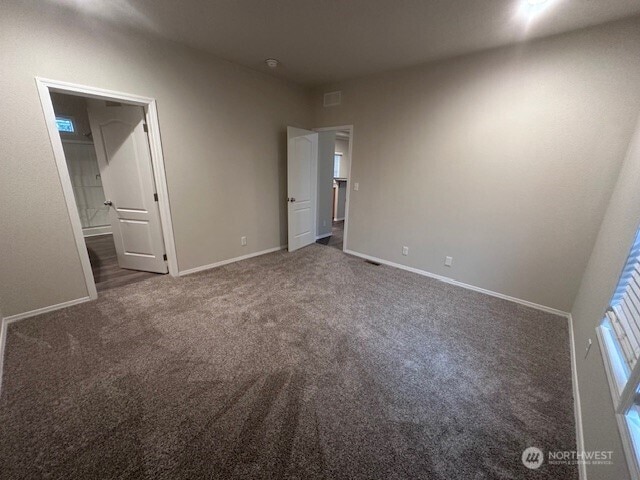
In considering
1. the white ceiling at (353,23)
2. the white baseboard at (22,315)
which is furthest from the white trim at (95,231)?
the white ceiling at (353,23)

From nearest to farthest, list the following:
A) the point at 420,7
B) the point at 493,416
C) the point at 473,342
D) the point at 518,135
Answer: the point at 493,416
the point at 420,7
the point at 473,342
the point at 518,135

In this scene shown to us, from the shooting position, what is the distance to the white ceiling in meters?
1.95

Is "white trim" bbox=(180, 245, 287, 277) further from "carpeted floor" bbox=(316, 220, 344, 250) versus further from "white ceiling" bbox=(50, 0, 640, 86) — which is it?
"white ceiling" bbox=(50, 0, 640, 86)

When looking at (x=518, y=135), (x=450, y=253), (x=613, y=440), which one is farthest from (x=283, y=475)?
(x=518, y=135)

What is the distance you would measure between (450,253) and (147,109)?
3931 mm

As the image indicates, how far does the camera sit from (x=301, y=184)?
168 inches

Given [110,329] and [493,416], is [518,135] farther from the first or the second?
[110,329]

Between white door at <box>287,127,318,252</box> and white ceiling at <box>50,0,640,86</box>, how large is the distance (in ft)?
4.02

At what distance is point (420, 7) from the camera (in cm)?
197

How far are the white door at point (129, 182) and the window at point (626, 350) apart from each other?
3.92m

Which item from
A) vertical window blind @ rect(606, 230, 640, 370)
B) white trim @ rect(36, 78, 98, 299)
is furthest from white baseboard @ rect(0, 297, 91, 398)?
vertical window blind @ rect(606, 230, 640, 370)

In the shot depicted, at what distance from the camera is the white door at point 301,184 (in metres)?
3.97

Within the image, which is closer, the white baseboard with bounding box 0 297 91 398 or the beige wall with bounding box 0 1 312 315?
the white baseboard with bounding box 0 297 91 398

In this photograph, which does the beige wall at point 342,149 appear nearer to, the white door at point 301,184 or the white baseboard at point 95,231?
the white door at point 301,184
